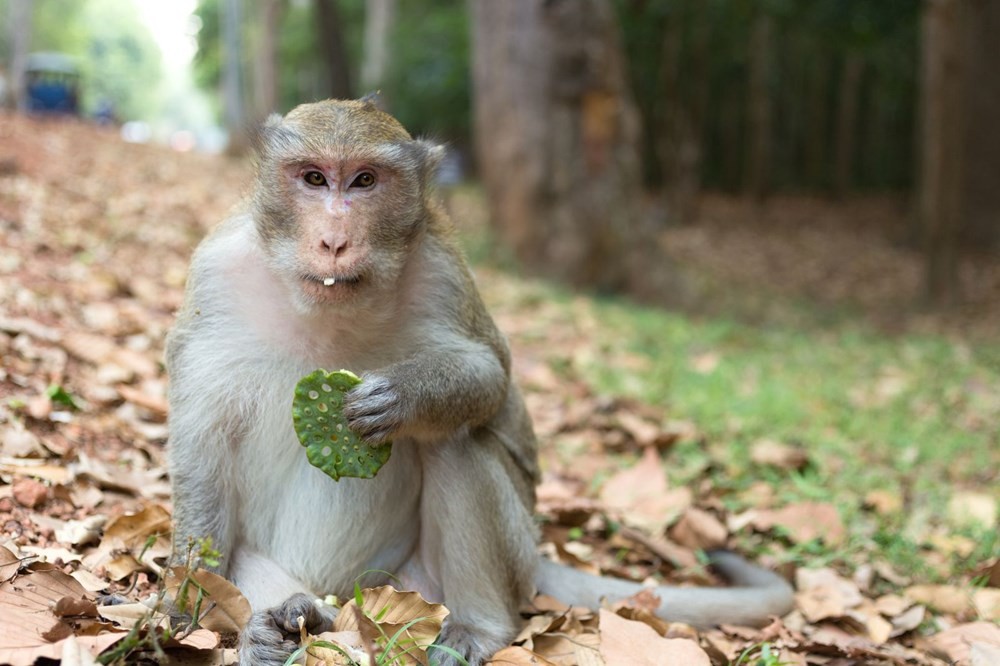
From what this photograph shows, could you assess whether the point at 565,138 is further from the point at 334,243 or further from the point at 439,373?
the point at 334,243

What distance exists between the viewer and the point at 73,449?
336cm

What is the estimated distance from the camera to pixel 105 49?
24.6 m

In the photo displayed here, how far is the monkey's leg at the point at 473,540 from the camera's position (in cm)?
266

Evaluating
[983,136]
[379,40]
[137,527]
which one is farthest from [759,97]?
[137,527]

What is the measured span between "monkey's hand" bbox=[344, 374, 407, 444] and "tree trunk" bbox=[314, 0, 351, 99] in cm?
1252

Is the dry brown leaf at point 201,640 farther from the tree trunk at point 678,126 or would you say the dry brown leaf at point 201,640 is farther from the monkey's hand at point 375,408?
the tree trunk at point 678,126

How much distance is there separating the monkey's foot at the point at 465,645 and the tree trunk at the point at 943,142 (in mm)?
8690

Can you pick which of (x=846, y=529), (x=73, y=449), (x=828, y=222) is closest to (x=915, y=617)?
(x=846, y=529)

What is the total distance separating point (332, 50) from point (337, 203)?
41.7ft

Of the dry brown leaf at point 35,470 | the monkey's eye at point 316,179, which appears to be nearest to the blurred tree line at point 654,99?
the monkey's eye at point 316,179

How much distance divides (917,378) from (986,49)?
8987 mm

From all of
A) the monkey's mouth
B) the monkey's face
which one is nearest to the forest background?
the monkey's face

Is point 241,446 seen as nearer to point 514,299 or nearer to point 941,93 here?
point 514,299

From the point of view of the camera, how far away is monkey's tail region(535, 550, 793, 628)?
118 inches
